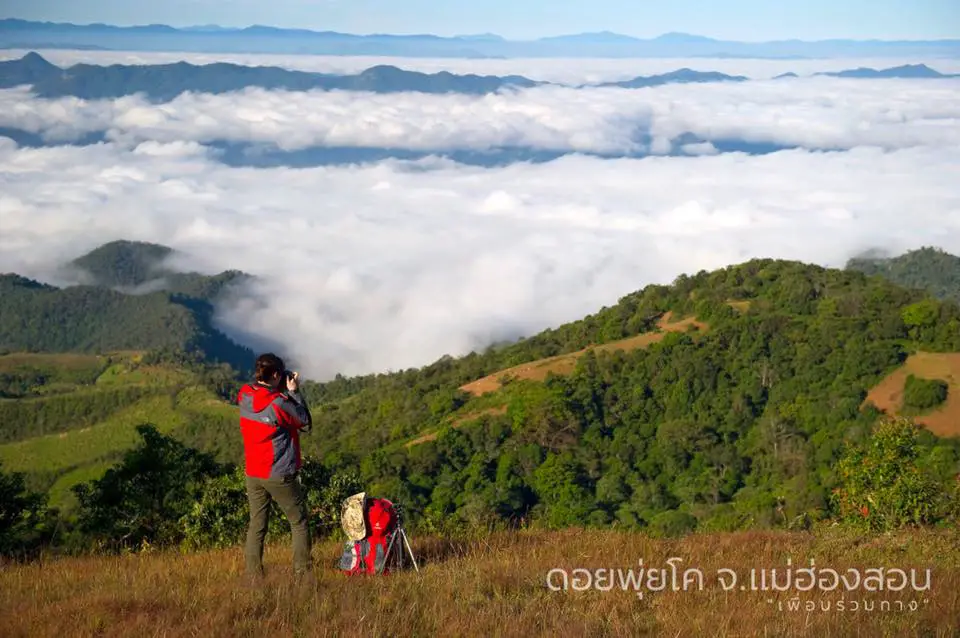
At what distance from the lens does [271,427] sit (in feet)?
21.4

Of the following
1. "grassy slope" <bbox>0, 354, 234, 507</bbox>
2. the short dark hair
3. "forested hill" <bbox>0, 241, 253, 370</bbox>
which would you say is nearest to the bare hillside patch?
"grassy slope" <bbox>0, 354, 234, 507</bbox>

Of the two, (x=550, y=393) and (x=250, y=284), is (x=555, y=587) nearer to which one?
(x=550, y=393)

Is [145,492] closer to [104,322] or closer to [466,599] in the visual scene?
[466,599]

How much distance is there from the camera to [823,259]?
149 m

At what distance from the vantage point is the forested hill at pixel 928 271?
3492 inches

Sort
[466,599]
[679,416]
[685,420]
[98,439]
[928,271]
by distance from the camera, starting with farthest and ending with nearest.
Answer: [928,271], [98,439], [679,416], [685,420], [466,599]

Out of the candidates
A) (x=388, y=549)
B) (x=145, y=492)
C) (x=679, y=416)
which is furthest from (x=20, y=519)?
(x=679, y=416)

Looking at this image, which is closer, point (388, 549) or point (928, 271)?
point (388, 549)

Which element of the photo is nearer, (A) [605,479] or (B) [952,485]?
(B) [952,485]

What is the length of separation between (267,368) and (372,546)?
1635mm

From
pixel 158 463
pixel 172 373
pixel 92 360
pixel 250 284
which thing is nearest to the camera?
pixel 158 463

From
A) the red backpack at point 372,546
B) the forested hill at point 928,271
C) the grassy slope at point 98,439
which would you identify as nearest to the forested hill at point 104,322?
the grassy slope at point 98,439

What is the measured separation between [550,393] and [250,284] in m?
140

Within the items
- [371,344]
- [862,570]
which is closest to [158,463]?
[862,570]
